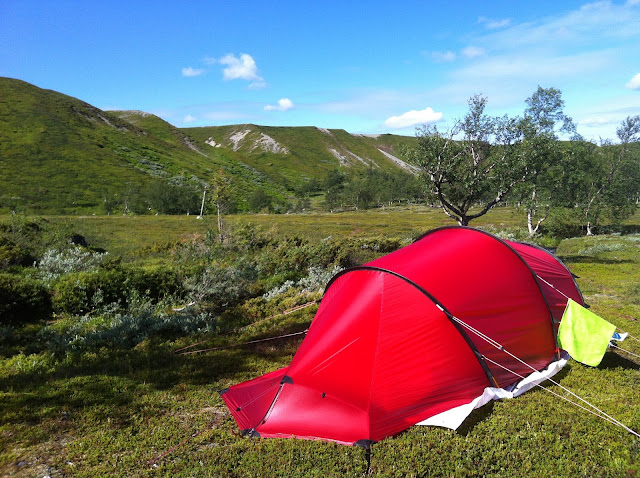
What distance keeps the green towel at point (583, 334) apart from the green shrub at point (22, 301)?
14.0 metres

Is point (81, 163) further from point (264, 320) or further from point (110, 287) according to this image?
point (264, 320)

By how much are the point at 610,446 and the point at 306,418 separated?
433 cm

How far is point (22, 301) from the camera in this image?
11.5m

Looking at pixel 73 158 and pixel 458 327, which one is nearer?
pixel 458 327

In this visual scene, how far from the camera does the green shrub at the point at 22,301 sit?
1104cm

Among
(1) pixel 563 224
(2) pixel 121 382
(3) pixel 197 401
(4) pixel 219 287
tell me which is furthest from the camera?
(1) pixel 563 224

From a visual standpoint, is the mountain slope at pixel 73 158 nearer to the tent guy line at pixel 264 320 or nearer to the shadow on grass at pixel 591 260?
the tent guy line at pixel 264 320

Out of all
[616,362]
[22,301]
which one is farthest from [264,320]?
[616,362]

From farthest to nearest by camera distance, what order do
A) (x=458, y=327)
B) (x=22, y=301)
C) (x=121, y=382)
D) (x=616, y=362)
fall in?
(x=22, y=301), (x=616, y=362), (x=121, y=382), (x=458, y=327)

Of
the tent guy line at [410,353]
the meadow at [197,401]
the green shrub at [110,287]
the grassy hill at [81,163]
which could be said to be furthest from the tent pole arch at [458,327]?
the grassy hill at [81,163]

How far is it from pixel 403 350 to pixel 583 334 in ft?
12.2

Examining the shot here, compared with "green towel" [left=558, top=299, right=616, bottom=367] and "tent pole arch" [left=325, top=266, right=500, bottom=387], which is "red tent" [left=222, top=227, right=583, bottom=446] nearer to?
"tent pole arch" [left=325, top=266, right=500, bottom=387]

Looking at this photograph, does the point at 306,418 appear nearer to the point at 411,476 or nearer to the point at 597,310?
the point at 411,476

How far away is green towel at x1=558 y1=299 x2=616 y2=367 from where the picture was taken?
6984mm
